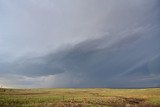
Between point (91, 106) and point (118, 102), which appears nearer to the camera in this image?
point (91, 106)

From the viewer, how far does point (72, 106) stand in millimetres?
59656

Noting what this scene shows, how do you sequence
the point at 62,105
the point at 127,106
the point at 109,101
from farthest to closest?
the point at 109,101 → the point at 127,106 → the point at 62,105

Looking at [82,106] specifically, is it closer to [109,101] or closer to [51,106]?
[51,106]

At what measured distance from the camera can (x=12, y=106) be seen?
62625 mm

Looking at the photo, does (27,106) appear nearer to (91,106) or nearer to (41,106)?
(41,106)

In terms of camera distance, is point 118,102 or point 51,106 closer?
point 51,106

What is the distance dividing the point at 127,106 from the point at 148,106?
20.5 feet

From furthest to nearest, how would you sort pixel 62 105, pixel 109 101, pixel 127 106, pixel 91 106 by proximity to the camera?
pixel 109 101 < pixel 127 106 < pixel 91 106 < pixel 62 105

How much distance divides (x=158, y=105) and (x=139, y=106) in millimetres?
7486

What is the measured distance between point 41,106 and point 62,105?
6168 millimetres

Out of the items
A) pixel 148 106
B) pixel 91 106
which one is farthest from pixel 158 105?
pixel 91 106

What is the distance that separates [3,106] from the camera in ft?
200

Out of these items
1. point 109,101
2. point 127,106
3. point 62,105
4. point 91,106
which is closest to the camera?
point 62,105

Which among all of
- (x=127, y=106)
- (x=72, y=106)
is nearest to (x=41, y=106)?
(x=72, y=106)
